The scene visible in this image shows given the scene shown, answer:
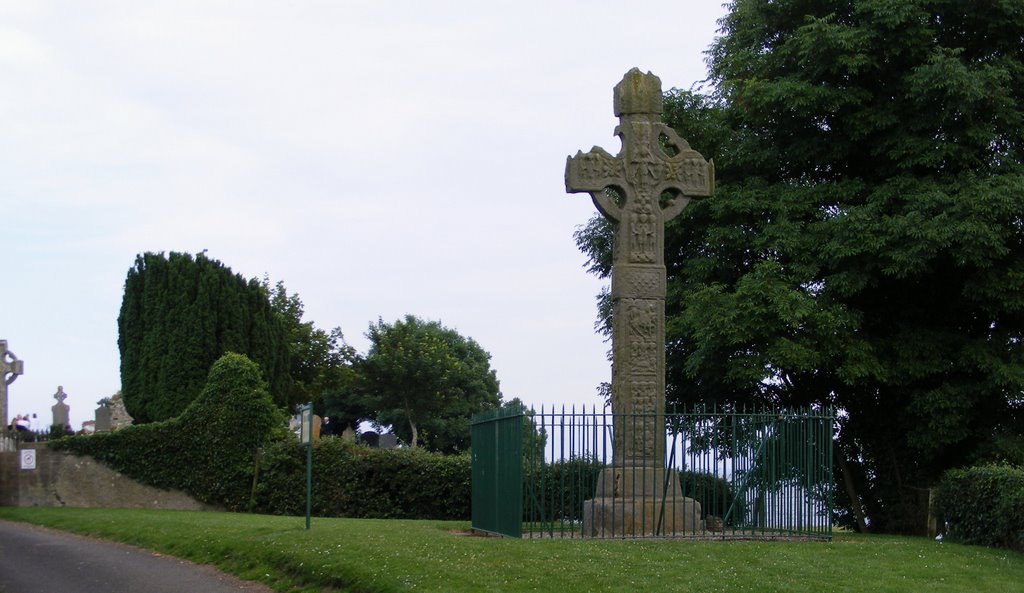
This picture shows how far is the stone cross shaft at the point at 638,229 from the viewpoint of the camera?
18.7m

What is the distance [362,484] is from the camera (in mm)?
31266

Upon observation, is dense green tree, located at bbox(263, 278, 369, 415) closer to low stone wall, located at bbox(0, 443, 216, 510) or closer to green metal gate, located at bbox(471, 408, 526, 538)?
low stone wall, located at bbox(0, 443, 216, 510)

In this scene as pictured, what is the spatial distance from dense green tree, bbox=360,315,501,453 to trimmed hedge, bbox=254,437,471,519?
32826mm

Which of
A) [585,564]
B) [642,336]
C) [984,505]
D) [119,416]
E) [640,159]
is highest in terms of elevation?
[640,159]

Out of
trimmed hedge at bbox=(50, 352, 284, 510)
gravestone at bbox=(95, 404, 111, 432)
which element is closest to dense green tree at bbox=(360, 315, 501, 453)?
gravestone at bbox=(95, 404, 111, 432)

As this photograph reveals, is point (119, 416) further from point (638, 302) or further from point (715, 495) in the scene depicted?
point (715, 495)

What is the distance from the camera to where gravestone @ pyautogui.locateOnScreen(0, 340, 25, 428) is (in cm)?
4294

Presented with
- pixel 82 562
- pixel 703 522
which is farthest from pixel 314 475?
pixel 703 522

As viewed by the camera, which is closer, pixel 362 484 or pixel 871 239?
pixel 871 239

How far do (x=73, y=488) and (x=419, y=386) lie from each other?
1405 inches

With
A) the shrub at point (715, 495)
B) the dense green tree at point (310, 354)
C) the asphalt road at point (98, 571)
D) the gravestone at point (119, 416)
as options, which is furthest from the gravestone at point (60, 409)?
the shrub at point (715, 495)

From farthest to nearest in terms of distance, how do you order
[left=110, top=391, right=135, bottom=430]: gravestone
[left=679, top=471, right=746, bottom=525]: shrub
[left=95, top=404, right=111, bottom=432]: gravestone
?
[left=110, top=391, right=135, bottom=430]: gravestone < [left=95, top=404, right=111, bottom=432]: gravestone < [left=679, top=471, right=746, bottom=525]: shrub

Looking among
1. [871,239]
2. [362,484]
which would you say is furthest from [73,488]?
[871,239]

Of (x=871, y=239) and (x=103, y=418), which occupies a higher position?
(x=871, y=239)
